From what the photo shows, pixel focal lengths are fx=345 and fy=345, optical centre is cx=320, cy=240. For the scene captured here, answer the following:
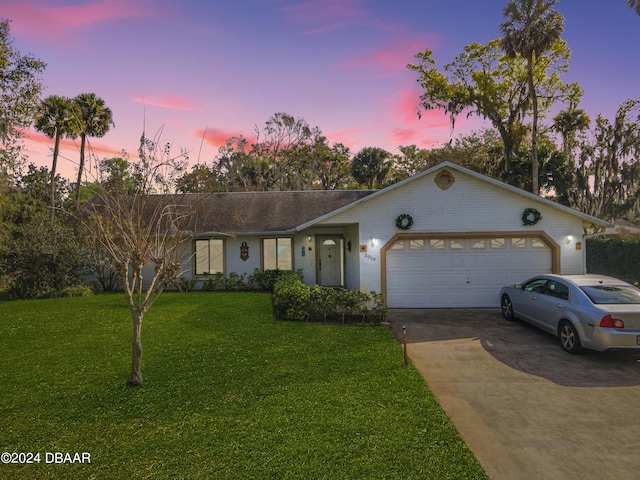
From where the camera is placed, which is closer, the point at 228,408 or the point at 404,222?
the point at 228,408

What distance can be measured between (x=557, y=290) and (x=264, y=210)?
1339cm

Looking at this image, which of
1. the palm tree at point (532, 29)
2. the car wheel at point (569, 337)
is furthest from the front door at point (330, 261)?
the palm tree at point (532, 29)

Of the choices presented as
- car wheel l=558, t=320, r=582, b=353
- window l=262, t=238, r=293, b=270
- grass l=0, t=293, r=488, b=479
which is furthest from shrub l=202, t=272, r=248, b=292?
car wheel l=558, t=320, r=582, b=353

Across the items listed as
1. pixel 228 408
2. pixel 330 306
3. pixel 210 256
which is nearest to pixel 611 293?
pixel 330 306

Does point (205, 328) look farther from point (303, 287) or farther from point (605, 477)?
point (605, 477)

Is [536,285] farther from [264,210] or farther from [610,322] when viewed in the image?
[264,210]

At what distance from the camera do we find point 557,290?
7906 mm

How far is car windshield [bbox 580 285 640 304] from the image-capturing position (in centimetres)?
686

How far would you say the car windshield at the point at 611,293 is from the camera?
6.86 m

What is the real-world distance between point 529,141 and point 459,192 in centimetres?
2160

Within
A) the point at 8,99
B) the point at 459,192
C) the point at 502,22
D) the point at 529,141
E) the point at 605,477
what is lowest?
the point at 605,477

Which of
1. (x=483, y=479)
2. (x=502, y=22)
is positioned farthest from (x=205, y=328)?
(x=502, y=22)

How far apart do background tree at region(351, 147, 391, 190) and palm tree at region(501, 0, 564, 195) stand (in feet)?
44.7

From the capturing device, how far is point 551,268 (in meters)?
11.5
